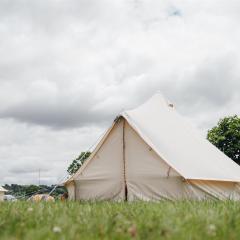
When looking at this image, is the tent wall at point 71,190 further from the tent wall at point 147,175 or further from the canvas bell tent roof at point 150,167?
the tent wall at point 147,175

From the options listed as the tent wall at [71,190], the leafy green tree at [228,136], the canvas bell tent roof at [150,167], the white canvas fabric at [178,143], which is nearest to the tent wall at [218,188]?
the canvas bell tent roof at [150,167]

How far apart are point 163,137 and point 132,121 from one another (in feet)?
3.04

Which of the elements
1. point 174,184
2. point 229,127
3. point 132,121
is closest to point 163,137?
point 132,121

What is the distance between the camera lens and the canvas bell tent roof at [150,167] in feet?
35.2

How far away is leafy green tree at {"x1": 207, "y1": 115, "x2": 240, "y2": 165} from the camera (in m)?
31.8

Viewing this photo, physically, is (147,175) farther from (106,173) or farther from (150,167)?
(106,173)

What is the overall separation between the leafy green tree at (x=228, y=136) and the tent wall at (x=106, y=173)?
2096 centimetres

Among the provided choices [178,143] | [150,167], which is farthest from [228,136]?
[150,167]

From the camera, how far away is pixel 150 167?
11039 millimetres

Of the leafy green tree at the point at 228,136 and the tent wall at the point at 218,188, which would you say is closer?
the tent wall at the point at 218,188

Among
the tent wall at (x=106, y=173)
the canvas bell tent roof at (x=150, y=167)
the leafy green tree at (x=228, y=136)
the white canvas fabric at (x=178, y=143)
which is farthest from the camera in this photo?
the leafy green tree at (x=228, y=136)

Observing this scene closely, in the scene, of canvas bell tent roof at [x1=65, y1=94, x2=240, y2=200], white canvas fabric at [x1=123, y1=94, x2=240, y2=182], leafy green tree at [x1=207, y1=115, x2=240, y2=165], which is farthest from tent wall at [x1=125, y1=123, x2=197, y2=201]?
leafy green tree at [x1=207, y1=115, x2=240, y2=165]

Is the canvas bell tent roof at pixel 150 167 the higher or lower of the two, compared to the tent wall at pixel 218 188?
higher

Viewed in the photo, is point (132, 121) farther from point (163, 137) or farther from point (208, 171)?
point (208, 171)
